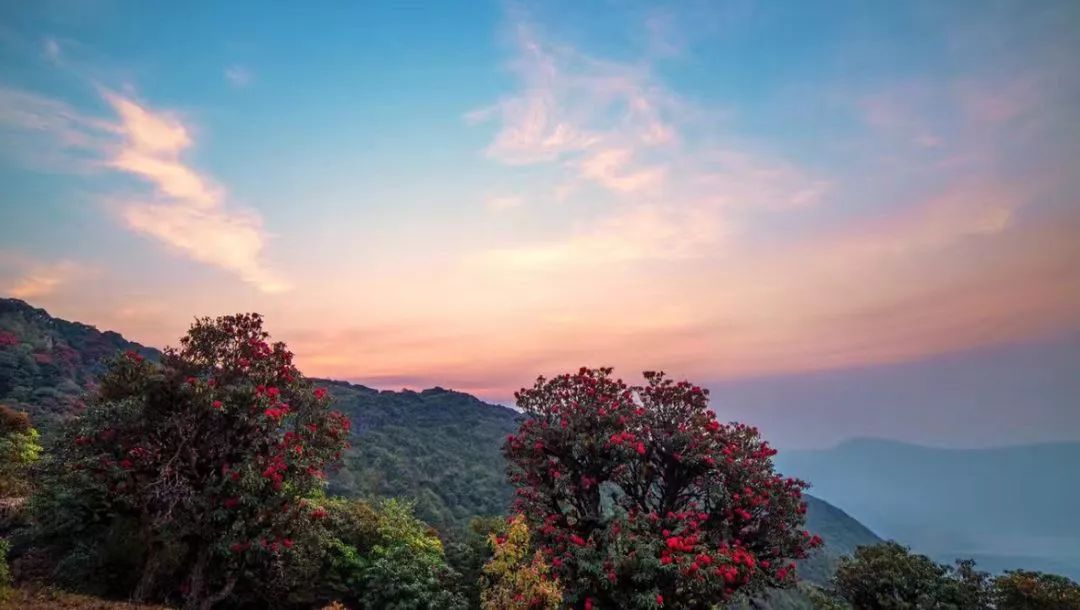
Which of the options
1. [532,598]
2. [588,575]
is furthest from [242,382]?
[588,575]

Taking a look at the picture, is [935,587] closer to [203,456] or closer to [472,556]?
[472,556]

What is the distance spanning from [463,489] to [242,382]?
2864 inches

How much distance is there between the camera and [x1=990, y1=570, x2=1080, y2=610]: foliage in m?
17.6

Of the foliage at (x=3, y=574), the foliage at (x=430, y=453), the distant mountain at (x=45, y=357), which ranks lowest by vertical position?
the foliage at (x=430, y=453)

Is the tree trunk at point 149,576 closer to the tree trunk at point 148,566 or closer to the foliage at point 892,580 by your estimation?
the tree trunk at point 148,566

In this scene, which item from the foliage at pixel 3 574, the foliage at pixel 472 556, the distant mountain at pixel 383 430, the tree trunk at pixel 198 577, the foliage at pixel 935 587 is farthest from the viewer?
the distant mountain at pixel 383 430

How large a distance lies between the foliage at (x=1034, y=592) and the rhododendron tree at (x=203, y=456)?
911 inches

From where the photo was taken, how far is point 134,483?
584 inches

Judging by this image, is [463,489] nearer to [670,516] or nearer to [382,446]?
[382,446]

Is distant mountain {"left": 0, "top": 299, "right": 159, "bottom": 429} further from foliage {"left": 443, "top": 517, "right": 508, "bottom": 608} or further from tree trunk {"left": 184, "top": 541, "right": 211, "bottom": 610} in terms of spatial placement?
foliage {"left": 443, "top": 517, "right": 508, "bottom": 608}

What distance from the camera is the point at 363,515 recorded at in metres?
22.0

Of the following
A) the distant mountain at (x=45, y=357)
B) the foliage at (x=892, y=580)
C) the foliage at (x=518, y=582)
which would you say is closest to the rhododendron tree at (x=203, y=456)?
the foliage at (x=518, y=582)

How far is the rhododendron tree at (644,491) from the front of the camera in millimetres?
15625

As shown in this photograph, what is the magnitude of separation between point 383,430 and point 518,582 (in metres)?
105
